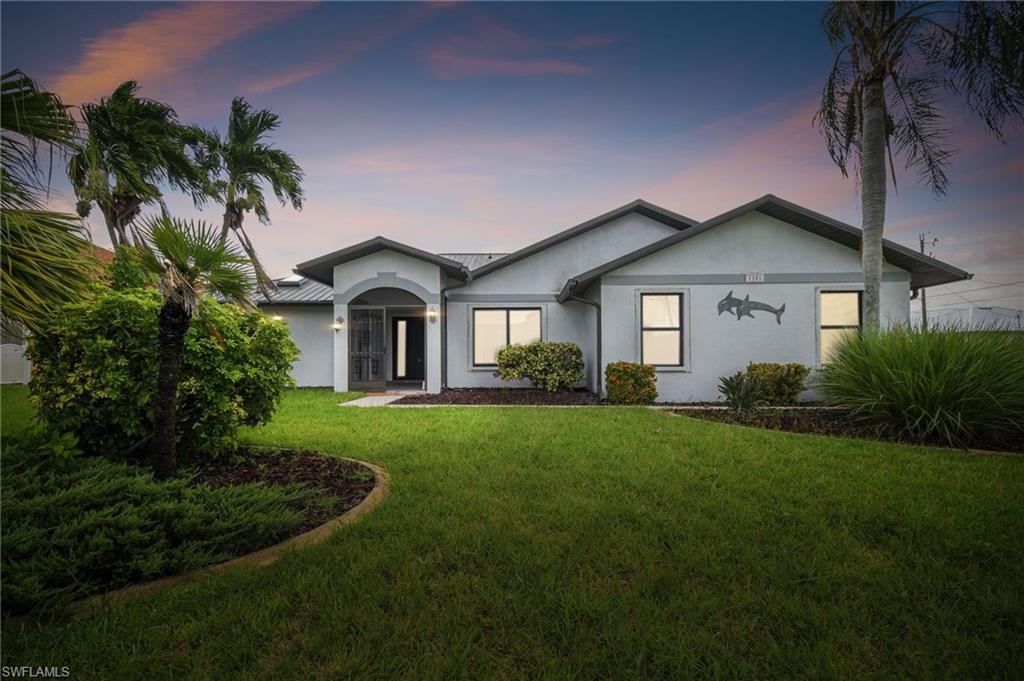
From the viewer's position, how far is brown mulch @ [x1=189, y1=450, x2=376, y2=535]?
3811 mm

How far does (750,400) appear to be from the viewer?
9227 mm

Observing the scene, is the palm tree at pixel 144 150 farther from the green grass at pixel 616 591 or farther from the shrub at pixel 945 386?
the shrub at pixel 945 386

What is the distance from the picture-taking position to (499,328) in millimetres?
14562

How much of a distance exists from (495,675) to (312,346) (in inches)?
615

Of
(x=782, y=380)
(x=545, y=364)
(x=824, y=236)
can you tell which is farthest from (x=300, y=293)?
(x=824, y=236)

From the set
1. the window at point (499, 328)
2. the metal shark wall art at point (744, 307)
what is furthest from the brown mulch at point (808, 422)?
the window at point (499, 328)

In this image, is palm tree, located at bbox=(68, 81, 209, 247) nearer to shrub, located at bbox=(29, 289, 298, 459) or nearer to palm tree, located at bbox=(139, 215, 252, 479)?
shrub, located at bbox=(29, 289, 298, 459)

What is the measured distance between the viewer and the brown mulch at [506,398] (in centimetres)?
1116

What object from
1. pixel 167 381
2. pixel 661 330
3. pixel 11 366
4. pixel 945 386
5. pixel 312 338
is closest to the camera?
pixel 167 381

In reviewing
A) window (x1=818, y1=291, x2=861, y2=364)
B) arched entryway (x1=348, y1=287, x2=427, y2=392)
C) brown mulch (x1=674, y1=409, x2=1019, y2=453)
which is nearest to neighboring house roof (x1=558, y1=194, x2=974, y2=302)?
window (x1=818, y1=291, x2=861, y2=364)

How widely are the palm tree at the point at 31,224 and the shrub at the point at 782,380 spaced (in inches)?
458

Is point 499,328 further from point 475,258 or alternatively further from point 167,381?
point 167,381

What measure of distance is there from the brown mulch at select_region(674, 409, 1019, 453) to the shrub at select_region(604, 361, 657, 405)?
154cm

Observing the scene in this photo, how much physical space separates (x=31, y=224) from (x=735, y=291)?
12378mm
